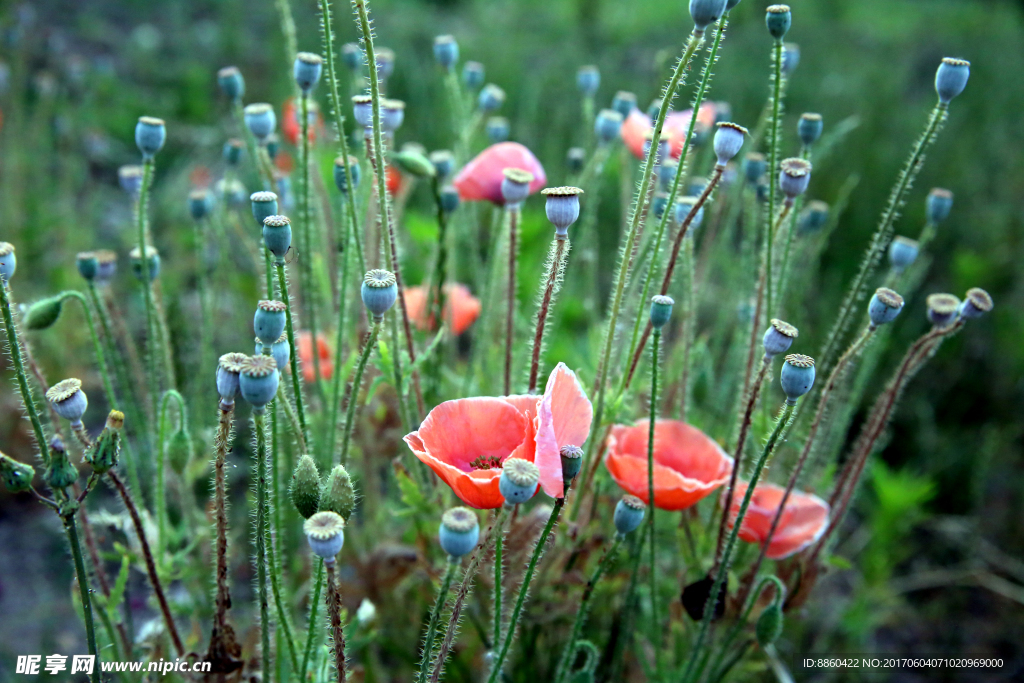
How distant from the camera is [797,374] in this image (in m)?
0.82

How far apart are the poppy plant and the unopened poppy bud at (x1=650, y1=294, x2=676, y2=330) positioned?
135 millimetres

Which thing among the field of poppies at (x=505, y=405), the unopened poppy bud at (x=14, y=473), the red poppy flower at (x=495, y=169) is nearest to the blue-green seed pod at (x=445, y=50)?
the field of poppies at (x=505, y=405)

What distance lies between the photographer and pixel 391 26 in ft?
15.8

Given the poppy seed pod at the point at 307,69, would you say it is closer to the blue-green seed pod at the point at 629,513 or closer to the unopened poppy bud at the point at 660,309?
the unopened poppy bud at the point at 660,309

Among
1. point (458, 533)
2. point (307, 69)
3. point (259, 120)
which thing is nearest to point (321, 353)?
point (259, 120)

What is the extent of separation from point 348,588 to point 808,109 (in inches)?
132

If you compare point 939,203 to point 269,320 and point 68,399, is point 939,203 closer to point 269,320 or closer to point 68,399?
point 269,320

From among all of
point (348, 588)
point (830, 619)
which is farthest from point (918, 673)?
point (348, 588)

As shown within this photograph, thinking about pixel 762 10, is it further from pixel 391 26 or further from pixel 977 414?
pixel 977 414

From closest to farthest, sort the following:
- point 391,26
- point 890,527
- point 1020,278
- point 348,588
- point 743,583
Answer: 1. point 743,583
2. point 348,588
3. point 890,527
4. point 1020,278
5. point 391,26

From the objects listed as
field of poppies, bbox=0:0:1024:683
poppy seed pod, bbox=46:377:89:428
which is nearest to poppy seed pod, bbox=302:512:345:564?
field of poppies, bbox=0:0:1024:683

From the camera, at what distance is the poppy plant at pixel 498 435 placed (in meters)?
0.76

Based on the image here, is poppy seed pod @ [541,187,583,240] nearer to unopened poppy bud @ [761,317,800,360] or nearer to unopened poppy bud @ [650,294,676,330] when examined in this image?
unopened poppy bud @ [650,294,676,330]

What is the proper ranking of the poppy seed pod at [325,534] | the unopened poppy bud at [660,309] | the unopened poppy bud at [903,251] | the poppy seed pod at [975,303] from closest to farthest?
the poppy seed pod at [325,534] < the unopened poppy bud at [660,309] < the poppy seed pod at [975,303] < the unopened poppy bud at [903,251]
